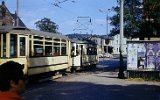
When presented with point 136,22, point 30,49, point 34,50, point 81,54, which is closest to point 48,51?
point 34,50

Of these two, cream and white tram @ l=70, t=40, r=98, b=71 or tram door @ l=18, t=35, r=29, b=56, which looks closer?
tram door @ l=18, t=35, r=29, b=56

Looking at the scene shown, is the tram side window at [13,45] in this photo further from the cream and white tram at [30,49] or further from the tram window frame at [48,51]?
the tram window frame at [48,51]

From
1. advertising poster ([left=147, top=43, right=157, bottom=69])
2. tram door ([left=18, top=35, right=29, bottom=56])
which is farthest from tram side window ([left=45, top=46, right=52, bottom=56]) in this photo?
advertising poster ([left=147, top=43, right=157, bottom=69])

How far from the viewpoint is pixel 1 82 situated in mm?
3391

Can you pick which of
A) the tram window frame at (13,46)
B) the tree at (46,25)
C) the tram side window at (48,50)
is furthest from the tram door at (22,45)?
the tree at (46,25)

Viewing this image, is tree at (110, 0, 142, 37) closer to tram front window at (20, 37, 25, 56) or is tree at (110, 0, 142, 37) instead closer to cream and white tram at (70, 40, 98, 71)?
cream and white tram at (70, 40, 98, 71)

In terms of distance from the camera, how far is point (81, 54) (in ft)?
126

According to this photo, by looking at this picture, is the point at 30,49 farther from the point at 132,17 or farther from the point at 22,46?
the point at 132,17

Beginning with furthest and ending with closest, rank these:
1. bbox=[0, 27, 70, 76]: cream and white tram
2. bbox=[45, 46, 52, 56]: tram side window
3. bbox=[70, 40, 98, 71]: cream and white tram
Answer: bbox=[70, 40, 98, 71]: cream and white tram, bbox=[45, 46, 52, 56]: tram side window, bbox=[0, 27, 70, 76]: cream and white tram

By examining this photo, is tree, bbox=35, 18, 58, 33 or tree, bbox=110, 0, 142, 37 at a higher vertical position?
tree, bbox=35, 18, 58, 33

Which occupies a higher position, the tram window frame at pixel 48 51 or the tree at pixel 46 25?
the tree at pixel 46 25

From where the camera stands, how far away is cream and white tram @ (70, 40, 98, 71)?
3578 cm

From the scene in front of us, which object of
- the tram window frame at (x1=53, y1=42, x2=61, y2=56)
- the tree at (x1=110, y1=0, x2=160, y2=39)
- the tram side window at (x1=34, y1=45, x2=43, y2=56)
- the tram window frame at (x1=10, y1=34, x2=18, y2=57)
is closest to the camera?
the tram window frame at (x1=10, y1=34, x2=18, y2=57)

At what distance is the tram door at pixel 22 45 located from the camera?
21641 mm
